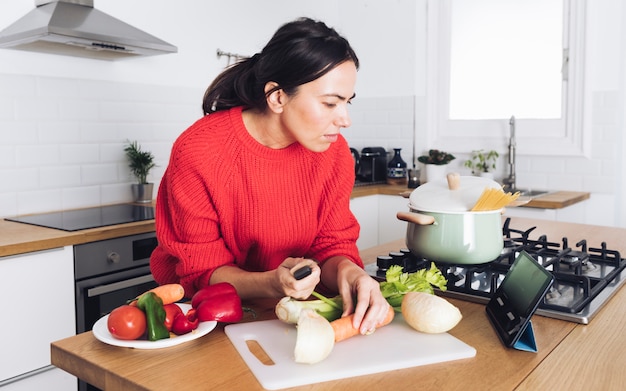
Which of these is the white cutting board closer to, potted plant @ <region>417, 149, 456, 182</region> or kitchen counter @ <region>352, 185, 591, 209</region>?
kitchen counter @ <region>352, 185, 591, 209</region>

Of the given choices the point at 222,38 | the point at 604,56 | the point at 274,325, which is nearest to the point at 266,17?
the point at 222,38

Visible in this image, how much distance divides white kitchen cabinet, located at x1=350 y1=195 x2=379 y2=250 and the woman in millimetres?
1986

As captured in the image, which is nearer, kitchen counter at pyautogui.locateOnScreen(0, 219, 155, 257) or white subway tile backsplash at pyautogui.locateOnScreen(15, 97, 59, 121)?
kitchen counter at pyautogui.locateOnScreen(0, 219, 155, 257)

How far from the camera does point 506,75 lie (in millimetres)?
3836

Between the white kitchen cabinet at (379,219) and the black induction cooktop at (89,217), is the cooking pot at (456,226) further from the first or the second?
the white kitchen cabinet at (379,219)

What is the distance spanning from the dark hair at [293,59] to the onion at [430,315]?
0.60 meters

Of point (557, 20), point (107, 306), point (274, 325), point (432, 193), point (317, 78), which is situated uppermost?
point (557, 20)

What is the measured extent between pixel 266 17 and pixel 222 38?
17.1 inches

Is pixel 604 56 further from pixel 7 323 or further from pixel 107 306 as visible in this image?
pixel 7 323

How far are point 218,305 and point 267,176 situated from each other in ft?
1.61

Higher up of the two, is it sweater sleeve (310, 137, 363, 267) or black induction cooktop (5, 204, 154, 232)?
sweater sleeve (310, 137, 363, 267)

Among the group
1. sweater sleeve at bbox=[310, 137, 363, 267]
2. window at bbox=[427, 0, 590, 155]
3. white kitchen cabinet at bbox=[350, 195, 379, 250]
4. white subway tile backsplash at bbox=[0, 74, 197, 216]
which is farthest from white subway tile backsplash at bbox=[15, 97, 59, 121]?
window at bbox=[427, 0, 590, 155]

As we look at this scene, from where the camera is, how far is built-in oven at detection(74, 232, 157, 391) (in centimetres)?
229

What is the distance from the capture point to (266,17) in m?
3.85
